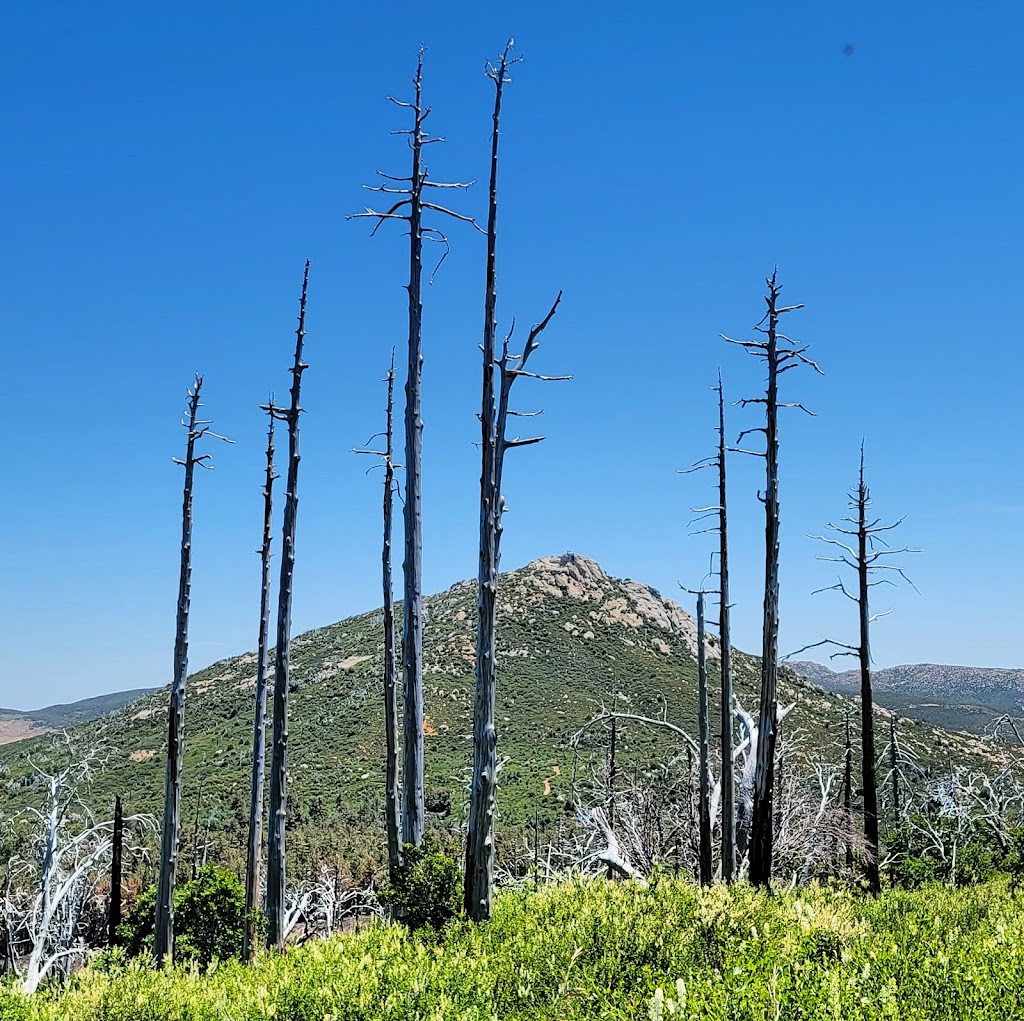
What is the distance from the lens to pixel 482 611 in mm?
9133

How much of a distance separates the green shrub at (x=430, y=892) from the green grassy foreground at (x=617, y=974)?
1.57 metres

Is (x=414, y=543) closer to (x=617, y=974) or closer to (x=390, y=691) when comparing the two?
(x=390, y=691)

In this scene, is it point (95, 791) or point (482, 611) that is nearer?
point (482, 611)

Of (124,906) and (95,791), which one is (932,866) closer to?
(124,906)

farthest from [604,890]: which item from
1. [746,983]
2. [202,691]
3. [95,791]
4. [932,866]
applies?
[202,691]

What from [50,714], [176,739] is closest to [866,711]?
[176,739]

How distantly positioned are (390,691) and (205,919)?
6593 mm

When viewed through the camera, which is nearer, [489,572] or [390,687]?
[489,572]

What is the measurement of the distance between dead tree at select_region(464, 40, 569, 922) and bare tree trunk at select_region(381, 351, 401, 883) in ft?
12.1

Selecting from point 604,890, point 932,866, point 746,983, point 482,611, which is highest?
point 482,611

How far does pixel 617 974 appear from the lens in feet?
18.6

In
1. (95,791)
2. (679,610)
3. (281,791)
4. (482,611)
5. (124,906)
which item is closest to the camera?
(482,611)

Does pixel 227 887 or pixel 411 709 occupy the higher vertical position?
pixel 411 709

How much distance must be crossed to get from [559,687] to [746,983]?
57200 mm
